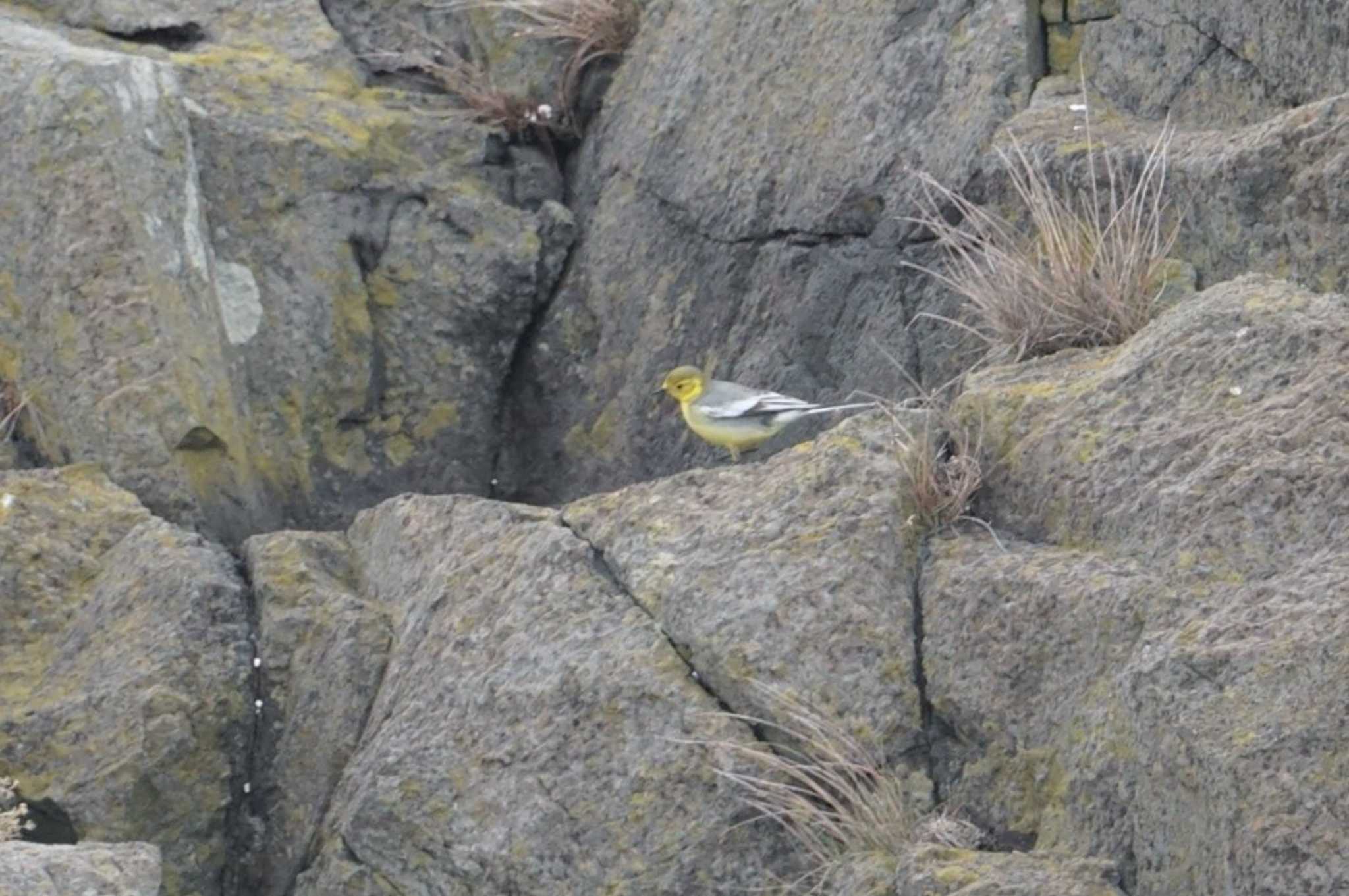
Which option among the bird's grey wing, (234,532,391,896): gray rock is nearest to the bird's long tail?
the bird's grey wing

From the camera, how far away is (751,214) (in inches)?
348

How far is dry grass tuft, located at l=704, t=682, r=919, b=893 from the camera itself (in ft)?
19.5

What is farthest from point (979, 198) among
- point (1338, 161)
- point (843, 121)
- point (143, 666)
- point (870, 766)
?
point (143, 666)

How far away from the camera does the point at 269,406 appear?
898cm

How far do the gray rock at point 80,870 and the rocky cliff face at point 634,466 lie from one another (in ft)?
0.06

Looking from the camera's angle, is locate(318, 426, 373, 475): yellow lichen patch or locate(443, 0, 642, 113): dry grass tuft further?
locate(443, 0, 642, 113): dry grass tuft

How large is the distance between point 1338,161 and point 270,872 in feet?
12.7

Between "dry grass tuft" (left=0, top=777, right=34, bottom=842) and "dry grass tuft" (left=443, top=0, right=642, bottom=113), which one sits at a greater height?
"dry grass tuft" (left=443, top=0, right=642, bottom=113)

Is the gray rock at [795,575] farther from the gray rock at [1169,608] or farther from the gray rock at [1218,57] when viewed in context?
the gray rock at [1218,57]

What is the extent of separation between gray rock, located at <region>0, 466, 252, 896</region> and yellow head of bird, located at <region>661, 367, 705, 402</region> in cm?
173

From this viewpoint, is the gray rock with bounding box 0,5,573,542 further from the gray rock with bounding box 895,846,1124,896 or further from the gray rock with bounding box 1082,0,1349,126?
the gray rock with bounding box 895,846,1124,896

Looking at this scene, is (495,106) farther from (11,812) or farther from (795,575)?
(11,812)

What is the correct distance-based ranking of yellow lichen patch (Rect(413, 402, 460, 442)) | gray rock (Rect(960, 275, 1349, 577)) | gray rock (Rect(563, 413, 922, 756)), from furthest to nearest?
1. yellow lichen patch (Rect(413, 402, 460, 442))
2. gray rock (Rect(563, 413, 922, 756))
3. gray rock (Rect(960, 275, 1349, 577))

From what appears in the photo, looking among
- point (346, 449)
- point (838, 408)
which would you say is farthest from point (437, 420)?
point (838, 408)
